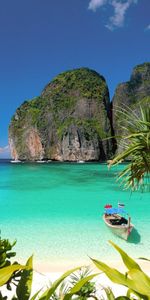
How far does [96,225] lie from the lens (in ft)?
40.0

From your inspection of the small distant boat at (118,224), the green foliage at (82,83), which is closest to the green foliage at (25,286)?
the small distant boat at (118,224)

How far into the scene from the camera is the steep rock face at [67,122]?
8825 cm

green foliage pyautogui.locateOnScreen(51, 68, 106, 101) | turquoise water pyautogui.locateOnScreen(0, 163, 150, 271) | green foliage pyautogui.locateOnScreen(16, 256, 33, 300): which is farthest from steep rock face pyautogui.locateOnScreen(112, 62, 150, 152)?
green foliage pyautogui.locateOnScreen(16, 256, 33, 300)

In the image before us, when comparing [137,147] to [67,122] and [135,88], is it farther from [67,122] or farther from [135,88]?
[135,88]

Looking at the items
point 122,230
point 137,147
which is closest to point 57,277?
point 122,230

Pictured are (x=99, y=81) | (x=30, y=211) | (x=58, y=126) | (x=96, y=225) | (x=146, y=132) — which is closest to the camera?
(x=146, y=132)

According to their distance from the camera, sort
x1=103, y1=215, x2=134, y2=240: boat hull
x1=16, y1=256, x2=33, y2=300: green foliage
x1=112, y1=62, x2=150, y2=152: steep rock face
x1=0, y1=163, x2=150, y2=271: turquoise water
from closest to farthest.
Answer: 1. x1=16, y1=256, x2=33, y2=300: green foliage
2. x1=0, y1=163, x2=150, y2=271: turquoise water
3. x1=103, y1=215, x2=134, y2=240: boat hull
4. x1=112, y1=62, x2=150, y2=152: steep rock face

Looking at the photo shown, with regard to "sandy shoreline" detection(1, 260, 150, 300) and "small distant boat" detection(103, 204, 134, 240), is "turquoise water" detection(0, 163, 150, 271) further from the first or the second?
"sandy shoreline" detection(1, 260, 150, 300)

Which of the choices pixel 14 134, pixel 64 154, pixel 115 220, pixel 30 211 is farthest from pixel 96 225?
pixel 14 134

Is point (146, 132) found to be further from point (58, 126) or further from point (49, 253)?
point (58, 126)

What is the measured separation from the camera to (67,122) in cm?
9700

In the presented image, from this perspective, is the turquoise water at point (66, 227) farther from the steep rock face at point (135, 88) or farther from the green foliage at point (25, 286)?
the steep rock face at point (135, 88)

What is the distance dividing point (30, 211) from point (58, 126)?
83.2 m

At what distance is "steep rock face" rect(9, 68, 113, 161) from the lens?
88.2 meters
